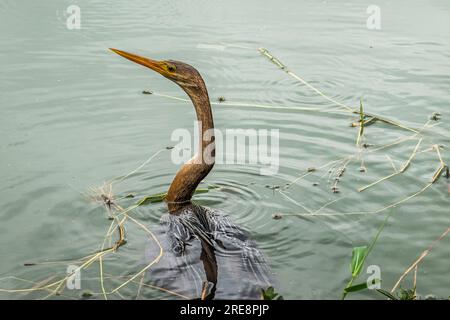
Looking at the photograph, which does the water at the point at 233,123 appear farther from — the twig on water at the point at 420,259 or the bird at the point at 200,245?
the bird at the point at 200,245

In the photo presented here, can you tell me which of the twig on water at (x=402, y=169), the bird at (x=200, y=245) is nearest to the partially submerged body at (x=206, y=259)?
the bird at (x=200, y=245)

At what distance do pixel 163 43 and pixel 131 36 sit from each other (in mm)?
632

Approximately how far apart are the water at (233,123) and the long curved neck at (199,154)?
0.33 meters

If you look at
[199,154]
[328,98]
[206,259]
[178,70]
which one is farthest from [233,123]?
[206,259]

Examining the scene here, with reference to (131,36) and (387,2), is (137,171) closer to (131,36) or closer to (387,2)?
(131,36)

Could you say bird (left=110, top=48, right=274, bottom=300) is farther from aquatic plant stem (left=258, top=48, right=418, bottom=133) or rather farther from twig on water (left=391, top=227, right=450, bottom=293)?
aquatic plant stem (left=258, top=48, right=418, bottom=133)

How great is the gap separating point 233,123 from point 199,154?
2.49 m

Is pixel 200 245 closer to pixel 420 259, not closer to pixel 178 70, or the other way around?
pixel 178 70

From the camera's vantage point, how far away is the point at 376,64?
413 inches

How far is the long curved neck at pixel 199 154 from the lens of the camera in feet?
18.6

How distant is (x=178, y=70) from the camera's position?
18.4 feet

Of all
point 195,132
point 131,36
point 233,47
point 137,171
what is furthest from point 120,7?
point 137,171

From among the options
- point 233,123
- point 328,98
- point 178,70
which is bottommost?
point 233,123

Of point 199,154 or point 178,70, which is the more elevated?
point 178,70
